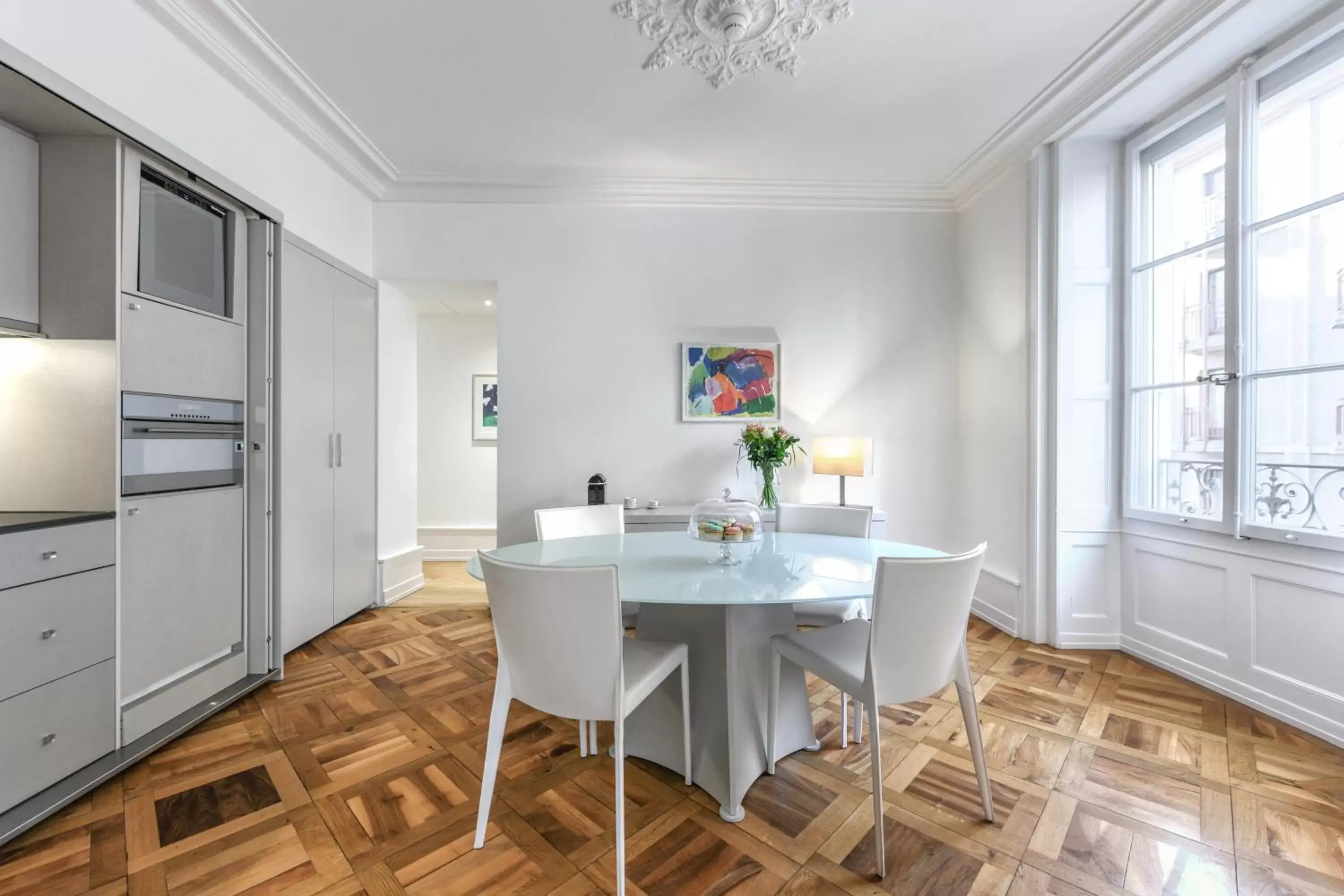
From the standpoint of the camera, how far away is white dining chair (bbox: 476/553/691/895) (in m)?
1.38

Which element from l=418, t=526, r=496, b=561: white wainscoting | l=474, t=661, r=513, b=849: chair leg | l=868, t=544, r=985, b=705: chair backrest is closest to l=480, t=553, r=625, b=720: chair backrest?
l=474, t=661, r=513, b=849: chair leg

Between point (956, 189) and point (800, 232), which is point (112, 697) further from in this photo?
point (956, 189)

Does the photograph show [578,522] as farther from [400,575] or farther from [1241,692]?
[1241,692]

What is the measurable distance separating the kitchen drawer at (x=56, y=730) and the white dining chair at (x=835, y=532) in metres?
2.40

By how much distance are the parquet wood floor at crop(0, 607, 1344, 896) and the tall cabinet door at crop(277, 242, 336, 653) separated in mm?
621

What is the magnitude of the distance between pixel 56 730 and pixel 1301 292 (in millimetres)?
4781

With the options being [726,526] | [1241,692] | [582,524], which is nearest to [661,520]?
[582,524]

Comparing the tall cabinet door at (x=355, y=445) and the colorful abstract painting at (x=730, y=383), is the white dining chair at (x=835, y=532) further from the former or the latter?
the tall cabinet door at (x=355, y=445)

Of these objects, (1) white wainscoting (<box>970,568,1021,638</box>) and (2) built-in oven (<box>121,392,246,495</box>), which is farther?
(1) white wainscoting (<box>970,568,1021,638</box>)

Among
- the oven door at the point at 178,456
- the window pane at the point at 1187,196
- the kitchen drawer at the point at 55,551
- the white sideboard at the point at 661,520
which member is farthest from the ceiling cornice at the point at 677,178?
the white sideboard at the point at 661,520

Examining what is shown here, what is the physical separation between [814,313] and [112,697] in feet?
13.3

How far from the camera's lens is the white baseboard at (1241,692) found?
2.14m

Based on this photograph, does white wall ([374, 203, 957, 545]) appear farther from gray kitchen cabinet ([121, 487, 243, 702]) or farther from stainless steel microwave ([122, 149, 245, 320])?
gray kitchen cabinet ([121, 487, 243, 702])

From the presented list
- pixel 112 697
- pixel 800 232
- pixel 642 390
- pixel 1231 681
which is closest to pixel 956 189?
pixel 800 232
